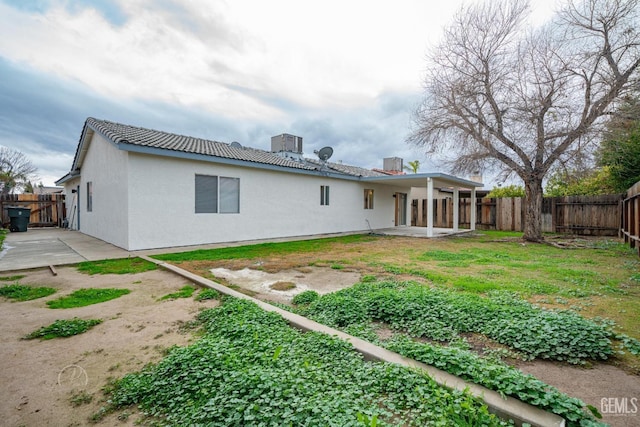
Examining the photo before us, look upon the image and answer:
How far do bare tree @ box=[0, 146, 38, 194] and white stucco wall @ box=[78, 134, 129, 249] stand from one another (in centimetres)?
1963

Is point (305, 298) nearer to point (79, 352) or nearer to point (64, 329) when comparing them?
point (79, 352)

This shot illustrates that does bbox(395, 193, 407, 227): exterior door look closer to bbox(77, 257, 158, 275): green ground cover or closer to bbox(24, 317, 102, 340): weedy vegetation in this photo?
bbox(77, 257, 158, 275): green ground cover

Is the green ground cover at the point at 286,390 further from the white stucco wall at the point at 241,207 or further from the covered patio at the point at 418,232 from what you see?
the covered patio at the point at 418,232

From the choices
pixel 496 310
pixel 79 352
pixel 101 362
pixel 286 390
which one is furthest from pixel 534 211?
pixel 79 352

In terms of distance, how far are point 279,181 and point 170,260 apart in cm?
582

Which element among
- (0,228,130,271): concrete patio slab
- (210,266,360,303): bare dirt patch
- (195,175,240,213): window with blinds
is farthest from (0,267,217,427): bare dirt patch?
(195,175,240,213): window with blinds

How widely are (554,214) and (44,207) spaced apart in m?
27.2

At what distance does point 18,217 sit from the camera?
13.7 meters

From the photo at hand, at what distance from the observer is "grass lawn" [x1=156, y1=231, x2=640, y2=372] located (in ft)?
12.9

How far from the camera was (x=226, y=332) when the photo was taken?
298 cm

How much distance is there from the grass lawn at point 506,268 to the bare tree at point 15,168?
95.8ft

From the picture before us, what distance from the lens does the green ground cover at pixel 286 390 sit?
1733 millimetres

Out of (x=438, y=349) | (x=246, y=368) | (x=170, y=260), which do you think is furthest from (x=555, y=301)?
(x=170, y=260)

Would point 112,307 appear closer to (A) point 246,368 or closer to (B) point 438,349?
(A) point 246,368
